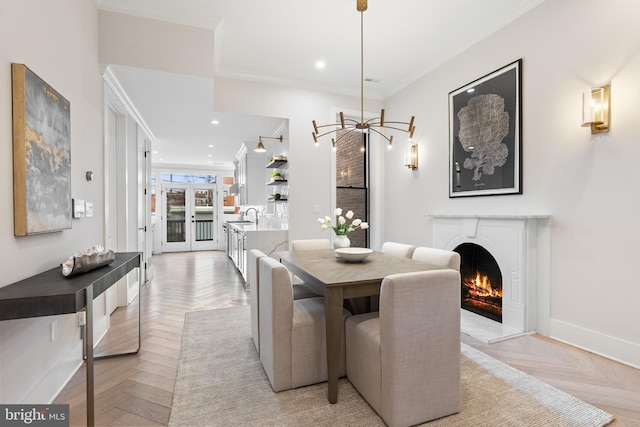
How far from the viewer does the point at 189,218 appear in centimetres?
930

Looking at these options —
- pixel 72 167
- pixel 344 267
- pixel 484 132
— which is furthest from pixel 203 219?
pixel 484 132

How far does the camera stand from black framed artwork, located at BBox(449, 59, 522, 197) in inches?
119

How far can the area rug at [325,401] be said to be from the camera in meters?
1.67

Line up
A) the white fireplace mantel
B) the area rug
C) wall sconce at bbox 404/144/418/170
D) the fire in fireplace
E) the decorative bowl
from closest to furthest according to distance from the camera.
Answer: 1. the area rug
2. the decorative bowl
3. the white fireplace mantel
4. the fire in fireplace
5. wall sconce at bbox 404/144/418/170

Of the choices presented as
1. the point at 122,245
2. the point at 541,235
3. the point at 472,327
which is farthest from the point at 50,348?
the point at 541,235

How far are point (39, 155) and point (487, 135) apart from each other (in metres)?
3.76

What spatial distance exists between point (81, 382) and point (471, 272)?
381 centimetres

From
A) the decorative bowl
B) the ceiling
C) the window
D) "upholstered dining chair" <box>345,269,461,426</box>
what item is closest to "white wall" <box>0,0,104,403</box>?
the ceiling

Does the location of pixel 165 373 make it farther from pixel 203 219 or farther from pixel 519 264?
pixel 203 219

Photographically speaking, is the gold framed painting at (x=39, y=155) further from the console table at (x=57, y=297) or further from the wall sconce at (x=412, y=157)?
the wall sconce at (x=412, y=157)

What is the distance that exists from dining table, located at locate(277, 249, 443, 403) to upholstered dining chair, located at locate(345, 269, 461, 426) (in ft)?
0.74

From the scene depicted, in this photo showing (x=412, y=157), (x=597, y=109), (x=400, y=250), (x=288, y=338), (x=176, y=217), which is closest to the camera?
(x=288, y=338)

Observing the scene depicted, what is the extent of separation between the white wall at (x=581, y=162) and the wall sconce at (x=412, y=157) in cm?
124

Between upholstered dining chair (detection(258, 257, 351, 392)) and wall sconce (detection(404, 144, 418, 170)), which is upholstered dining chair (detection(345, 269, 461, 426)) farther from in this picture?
wall sconce (detection(404, 144, 418, 170))
